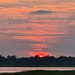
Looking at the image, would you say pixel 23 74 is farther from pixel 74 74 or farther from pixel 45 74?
pixel 74 74

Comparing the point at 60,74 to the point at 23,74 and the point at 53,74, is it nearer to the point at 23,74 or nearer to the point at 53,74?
the point at 53,74

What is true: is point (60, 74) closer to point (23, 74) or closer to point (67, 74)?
point (67, 74)

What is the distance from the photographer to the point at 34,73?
52.8m

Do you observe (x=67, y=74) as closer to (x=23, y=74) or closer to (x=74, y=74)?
(x=74, y=74)

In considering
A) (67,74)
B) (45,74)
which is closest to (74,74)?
(67,74)

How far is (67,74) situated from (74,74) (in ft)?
3.48

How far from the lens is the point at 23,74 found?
2069 inches

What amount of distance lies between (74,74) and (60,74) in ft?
6.96

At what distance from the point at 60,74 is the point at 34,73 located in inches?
145

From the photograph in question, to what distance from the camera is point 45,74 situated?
170 feet

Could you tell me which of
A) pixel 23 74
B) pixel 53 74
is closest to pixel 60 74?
pixel 53 74

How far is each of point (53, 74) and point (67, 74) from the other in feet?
6.78

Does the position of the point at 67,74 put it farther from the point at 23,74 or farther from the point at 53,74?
the point at 23,74

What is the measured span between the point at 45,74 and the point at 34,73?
5.94 ft
